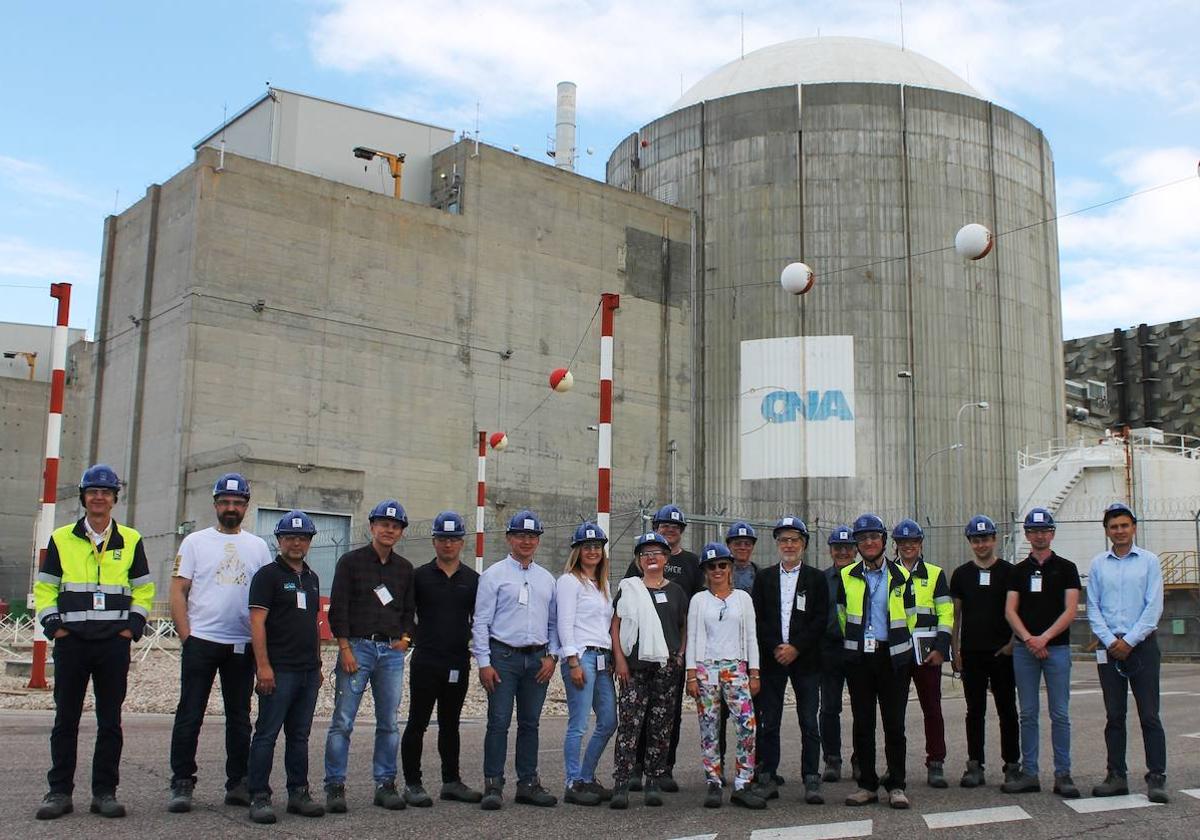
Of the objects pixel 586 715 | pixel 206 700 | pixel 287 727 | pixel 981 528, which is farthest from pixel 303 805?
pixel 981 528

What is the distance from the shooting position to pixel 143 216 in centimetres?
4194

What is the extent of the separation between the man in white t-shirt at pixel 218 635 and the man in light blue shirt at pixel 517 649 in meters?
1.56

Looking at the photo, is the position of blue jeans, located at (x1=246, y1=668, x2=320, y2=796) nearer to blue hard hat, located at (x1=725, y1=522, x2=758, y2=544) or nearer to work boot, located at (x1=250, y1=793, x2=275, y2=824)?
work boot, located at (x1=250, y1=793, x2=275, y2=824)

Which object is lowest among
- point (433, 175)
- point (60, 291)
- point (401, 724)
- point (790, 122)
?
point (401, 724)

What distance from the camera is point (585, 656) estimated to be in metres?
8.80

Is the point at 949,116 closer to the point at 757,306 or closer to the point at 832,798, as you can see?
the point at 757,306

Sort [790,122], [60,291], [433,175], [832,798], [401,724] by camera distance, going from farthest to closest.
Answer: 1. [790,122]
2. [433,175]
3. [60,291]
4. [401,724]
5. [832,798]

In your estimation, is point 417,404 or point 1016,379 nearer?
point 417,404

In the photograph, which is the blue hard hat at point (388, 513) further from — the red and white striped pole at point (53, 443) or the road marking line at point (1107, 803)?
the red and white striped pole at point (53, 443)

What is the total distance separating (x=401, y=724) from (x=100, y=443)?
104ft

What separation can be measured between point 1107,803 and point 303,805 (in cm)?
539

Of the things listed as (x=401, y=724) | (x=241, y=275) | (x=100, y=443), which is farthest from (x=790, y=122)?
(x=401, y=724)

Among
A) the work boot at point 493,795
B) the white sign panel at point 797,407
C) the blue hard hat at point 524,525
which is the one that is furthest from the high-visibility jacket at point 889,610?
the white sign panel at point 797,407

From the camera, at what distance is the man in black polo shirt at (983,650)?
31.2 ft
